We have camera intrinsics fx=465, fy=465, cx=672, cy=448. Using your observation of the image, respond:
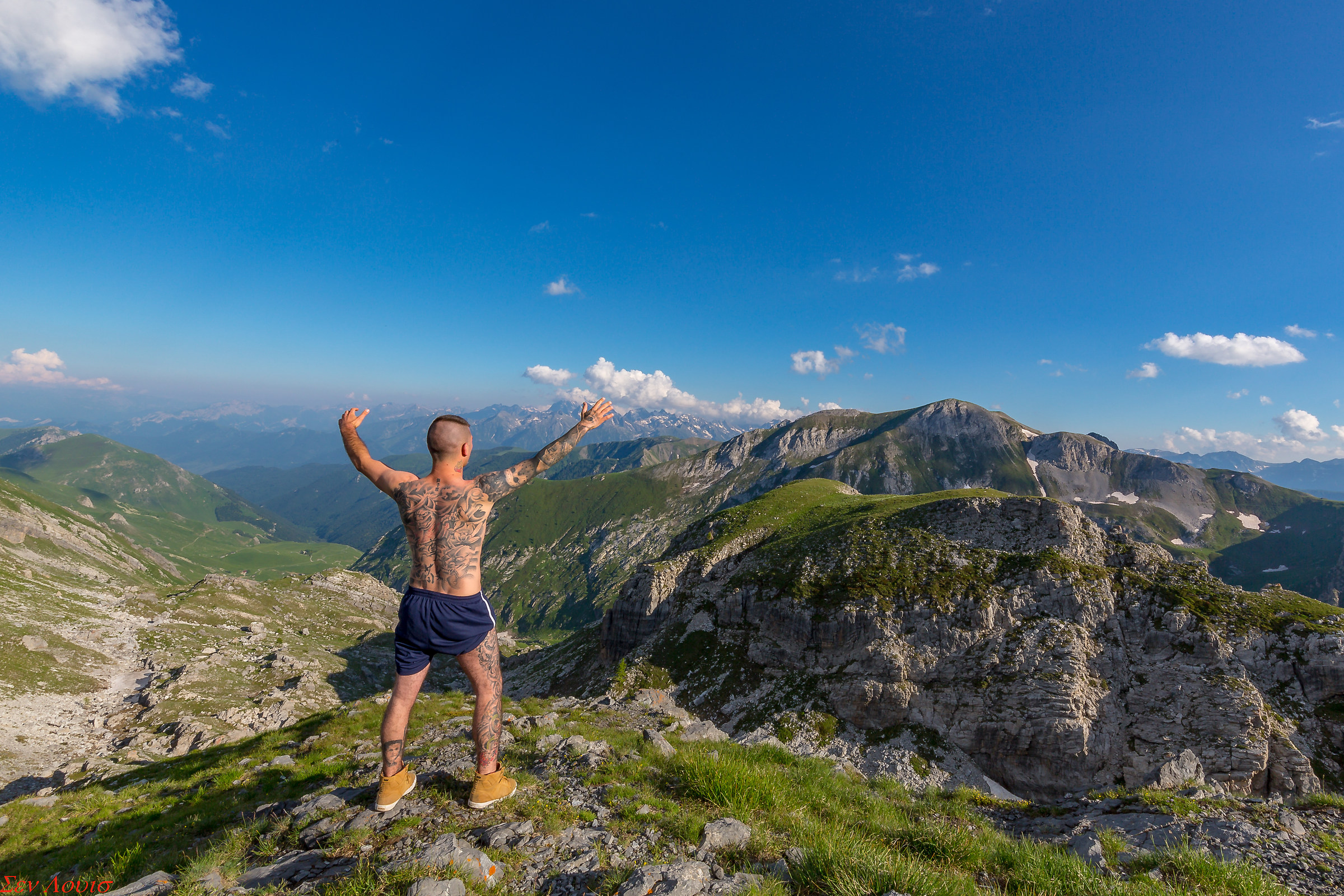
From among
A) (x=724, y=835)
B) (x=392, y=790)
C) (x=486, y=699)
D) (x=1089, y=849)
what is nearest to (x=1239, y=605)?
(x=1089, y=849)

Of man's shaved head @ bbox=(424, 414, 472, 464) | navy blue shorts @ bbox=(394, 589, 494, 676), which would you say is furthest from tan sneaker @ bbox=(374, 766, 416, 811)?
man's shaved head @ bbox=(424, 414, 472, 464)

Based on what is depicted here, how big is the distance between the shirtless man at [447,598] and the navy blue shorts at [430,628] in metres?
0.01

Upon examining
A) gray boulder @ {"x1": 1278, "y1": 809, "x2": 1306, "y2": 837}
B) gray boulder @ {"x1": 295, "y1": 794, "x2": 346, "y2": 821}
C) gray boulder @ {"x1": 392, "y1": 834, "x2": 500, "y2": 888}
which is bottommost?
gray boulder @ {"x1": 1278, "y1": 809, "x2": 1306, "y2": 837}

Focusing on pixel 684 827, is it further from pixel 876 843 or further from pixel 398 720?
pixel 398 720

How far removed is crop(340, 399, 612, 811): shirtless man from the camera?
6.82 metres

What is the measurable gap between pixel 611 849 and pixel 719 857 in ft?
4.65

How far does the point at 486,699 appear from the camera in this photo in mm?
7441

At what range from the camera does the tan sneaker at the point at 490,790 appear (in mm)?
6879

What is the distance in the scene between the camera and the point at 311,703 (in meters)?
59.2

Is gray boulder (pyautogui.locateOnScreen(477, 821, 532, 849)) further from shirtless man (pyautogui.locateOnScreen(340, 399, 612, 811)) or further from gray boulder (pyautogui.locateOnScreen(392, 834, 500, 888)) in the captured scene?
shirtless man (pyautogui.locateOnScreen(340, 399, 612, 811))

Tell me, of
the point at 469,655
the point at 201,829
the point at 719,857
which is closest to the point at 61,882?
the point at 201,829

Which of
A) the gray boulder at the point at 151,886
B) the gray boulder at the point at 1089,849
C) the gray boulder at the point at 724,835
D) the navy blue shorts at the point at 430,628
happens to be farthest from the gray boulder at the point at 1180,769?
the gray boulder at the point at 151,886

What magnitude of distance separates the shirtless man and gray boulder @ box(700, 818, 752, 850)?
3133mm

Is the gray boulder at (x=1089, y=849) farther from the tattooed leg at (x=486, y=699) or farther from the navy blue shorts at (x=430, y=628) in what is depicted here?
the navy blue shorts at (x=430, y=628)
